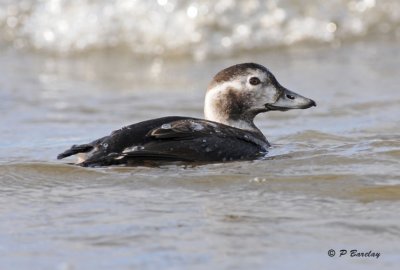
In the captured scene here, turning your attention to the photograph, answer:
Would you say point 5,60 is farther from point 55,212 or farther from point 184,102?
point 55,212

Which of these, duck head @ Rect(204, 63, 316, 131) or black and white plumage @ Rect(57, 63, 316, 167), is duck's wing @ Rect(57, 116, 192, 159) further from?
duck head @ Rect(204, 63, 316, 131)

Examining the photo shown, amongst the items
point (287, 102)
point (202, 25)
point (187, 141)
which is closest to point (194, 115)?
point (287, 102)

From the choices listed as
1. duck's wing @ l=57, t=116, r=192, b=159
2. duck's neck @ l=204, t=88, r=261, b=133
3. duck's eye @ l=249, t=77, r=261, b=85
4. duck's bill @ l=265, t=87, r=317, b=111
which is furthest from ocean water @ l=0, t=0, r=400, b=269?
duck's eye @ l=249, t=77, r=261, b=85

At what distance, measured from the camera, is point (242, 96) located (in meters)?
8.73

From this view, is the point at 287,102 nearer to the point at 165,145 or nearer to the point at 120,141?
the point at 165,145

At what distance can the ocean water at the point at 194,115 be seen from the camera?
569 cm

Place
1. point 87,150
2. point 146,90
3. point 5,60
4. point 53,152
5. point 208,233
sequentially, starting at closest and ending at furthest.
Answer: point 208,233
point 87,150
point 53,152
point 146,90
point 5,60

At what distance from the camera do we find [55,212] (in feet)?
21.5

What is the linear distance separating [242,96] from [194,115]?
8.90ft

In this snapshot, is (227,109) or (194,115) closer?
(227,109)

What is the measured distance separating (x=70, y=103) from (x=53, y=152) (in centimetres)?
305

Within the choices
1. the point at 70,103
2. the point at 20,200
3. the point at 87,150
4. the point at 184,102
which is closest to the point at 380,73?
the point at 184,102

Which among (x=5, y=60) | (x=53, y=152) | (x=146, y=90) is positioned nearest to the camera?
(x=53, y=152)

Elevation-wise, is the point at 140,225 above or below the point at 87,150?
below
